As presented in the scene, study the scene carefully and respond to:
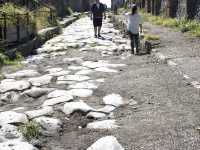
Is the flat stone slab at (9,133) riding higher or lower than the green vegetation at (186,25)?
lower

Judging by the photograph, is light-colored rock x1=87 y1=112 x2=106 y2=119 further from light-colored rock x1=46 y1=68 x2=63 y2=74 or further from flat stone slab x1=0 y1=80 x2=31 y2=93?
light-colored rock x1=46 y1=68 x2=63 y2=74

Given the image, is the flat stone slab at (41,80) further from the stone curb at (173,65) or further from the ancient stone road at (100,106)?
the stone curb at (173,65)

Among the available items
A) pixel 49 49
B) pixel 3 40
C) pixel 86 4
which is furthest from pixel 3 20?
pixel 86 4

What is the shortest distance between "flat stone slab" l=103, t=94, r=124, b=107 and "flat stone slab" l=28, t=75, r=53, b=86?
1.75 m

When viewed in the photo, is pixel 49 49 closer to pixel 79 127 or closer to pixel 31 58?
pixel 31 58

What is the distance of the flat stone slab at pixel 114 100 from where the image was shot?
714 cm

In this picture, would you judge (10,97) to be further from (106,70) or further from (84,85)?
(106,70)

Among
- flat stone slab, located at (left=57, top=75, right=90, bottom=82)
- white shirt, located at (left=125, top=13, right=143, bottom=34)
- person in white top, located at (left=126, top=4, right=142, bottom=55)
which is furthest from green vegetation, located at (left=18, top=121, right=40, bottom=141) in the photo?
white shirt, located at (left=125, top=13, right=143, bottom=34)

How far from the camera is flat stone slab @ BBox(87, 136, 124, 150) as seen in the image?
5.17 metres

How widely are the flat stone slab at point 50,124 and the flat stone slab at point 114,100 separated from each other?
1.13 metres

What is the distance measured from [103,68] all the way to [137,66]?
0.84 meters

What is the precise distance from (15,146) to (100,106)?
6.76 feet

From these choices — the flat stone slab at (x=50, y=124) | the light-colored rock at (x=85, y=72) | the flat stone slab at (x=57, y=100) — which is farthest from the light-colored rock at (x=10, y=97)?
the light-colored rock at (x=85, y=72)

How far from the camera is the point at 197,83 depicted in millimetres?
8117
